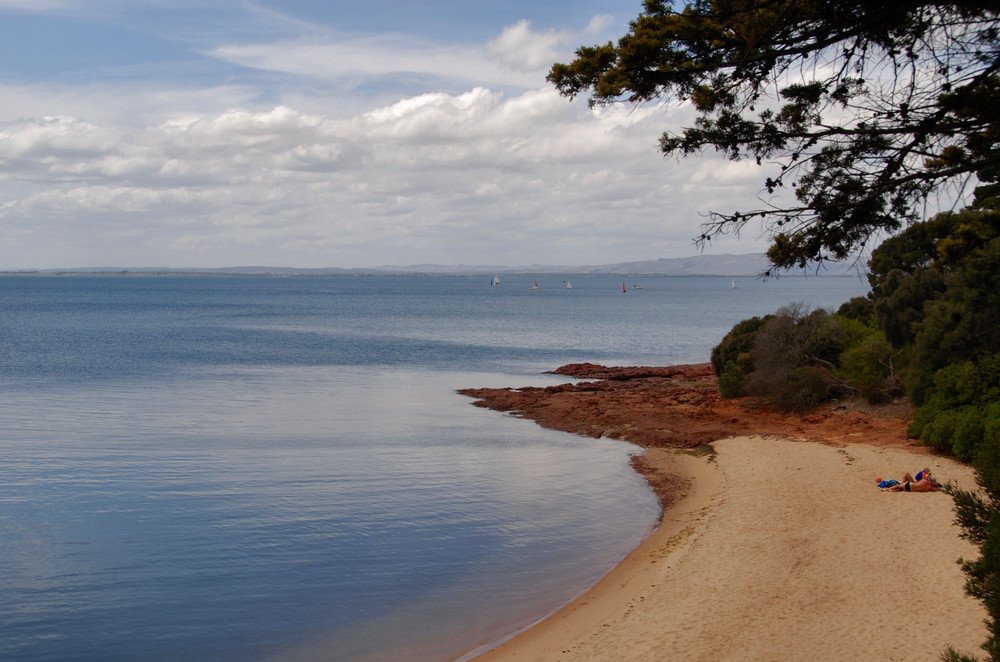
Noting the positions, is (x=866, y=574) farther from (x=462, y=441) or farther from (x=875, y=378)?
(x=875, y=378)

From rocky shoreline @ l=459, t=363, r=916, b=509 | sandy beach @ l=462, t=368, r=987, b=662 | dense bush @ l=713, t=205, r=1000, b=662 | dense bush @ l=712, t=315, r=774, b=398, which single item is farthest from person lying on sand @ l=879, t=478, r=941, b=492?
dense bush @ l=712, t=315, r=774, b=398

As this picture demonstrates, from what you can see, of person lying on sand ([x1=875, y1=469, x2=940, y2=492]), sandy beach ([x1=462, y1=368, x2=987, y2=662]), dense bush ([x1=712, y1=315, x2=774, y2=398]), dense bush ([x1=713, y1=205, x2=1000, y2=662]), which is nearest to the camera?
sandy beach ([x1=462, y1=368, x2=987, y2=662])

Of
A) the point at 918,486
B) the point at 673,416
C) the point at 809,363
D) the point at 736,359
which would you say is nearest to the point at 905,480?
the point at 918,486

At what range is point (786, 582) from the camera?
40.8ft

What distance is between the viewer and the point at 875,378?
2828cm

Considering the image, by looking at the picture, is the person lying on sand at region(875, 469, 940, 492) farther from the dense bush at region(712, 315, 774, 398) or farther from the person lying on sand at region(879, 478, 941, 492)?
the dense bush at region(712, 315, 774, 398)

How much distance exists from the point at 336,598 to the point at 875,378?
72.2 ft

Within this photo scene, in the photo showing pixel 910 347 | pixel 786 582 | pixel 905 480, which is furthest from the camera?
pixel 910 347

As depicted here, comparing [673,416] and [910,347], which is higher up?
[910,347]

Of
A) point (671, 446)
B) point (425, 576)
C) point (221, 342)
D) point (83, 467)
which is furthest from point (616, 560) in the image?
point (221, 342)

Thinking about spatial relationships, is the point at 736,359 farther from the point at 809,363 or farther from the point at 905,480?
the point at 905,480

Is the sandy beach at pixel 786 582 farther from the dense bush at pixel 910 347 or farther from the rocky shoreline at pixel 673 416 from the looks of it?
the rocky shoreline at pixel 673 416

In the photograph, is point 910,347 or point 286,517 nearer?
point 286,517

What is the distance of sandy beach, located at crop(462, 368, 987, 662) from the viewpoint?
10.2m
